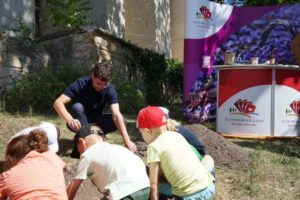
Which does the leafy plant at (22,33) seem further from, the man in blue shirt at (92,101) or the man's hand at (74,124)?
the man's hand at (74,124)

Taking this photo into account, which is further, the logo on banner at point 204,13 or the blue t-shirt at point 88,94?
the logo on banner at point 204,13

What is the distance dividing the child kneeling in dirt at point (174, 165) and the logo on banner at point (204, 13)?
6.29 m

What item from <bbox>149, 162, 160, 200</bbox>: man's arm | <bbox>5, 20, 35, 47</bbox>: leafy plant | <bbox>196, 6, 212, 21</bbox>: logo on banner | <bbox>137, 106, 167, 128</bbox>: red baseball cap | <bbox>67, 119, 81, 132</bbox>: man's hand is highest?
<bbox>196, 6, 212, 21</bbox>: logo on banner

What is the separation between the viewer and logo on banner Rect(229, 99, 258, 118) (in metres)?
8.39

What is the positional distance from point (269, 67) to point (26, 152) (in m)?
5.78

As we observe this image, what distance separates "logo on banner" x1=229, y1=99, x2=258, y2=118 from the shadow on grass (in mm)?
587

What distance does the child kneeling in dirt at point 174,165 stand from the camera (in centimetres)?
362

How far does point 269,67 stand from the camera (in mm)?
8281

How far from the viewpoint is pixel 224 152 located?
621cm

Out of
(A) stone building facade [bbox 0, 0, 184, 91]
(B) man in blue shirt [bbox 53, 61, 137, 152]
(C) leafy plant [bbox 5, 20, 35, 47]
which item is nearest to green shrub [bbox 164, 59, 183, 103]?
(A) stone building facade [bbox 0, 0, 184, 91]

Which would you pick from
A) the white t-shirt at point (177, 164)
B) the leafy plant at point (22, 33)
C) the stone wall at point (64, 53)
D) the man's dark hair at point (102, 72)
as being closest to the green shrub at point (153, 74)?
the stone wall at point (64, 53)

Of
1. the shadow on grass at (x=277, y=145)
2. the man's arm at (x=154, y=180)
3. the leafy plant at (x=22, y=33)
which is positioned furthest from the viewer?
the leafy plant at (x=22, y=33)

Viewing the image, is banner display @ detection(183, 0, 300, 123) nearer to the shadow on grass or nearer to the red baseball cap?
the shadow on grass

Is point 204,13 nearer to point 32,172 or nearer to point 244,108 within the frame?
point 244,108
